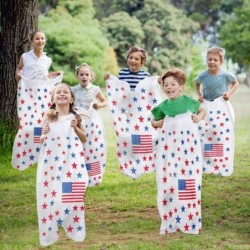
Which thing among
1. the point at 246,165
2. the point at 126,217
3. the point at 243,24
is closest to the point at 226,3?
the point at 243,24

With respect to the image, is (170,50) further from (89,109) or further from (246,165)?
(89,109)

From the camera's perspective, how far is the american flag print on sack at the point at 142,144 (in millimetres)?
8867

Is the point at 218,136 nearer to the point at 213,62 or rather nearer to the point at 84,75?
the point at 213,62

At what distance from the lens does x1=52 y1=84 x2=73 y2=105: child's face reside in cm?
631

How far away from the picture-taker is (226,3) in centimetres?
5550

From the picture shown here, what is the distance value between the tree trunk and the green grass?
3.05ft

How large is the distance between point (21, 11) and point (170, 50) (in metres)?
31.2

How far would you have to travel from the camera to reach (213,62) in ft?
29.6

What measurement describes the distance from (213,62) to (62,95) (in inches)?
125

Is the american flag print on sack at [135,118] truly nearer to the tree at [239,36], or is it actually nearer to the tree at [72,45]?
the tree at [72,45]

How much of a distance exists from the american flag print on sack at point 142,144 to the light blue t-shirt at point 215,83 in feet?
3.24

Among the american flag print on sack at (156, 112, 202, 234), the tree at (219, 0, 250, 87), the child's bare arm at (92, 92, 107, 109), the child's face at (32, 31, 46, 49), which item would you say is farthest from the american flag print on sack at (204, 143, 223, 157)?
the tree at (219, 0, 250, 87)

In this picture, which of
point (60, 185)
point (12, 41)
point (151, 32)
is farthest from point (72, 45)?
point (60, 185)

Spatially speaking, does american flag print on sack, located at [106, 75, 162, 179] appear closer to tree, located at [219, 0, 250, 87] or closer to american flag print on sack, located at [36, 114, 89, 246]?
american flag print on sack, located at [36, 114, 89, 246]
